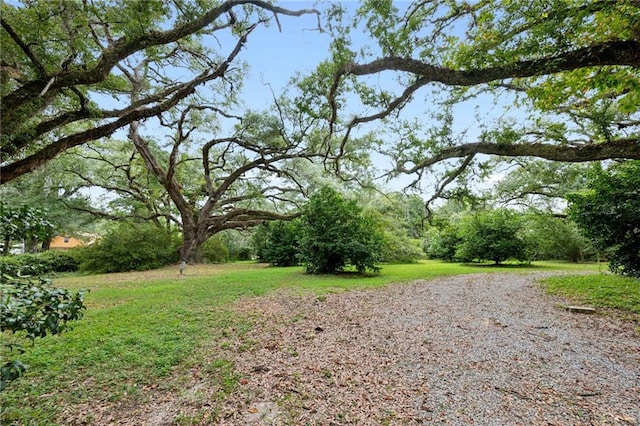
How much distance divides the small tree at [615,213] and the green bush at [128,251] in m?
16.4

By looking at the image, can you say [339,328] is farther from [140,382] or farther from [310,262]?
[310,262]

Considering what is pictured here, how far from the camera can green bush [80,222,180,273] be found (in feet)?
41.2

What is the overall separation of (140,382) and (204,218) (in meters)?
14.2

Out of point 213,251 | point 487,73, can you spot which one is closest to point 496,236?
point 487,73

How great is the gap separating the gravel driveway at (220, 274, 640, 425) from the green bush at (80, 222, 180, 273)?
1100cm

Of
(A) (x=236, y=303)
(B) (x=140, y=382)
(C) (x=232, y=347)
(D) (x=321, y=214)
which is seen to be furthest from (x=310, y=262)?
(B) (x=140, y=382)

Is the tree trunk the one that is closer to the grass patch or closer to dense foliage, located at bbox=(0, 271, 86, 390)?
dense foliage, located at bbox=(0, 271, 86, 390)

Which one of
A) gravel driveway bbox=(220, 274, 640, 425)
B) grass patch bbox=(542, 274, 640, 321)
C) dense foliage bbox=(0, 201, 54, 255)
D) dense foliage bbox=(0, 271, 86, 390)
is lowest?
gravel driveway bbox=(220, 274, 640, 425)

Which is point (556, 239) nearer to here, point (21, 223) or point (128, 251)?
point (21, 223)

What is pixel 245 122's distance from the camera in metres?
12.8

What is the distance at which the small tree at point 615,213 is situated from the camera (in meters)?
5.73

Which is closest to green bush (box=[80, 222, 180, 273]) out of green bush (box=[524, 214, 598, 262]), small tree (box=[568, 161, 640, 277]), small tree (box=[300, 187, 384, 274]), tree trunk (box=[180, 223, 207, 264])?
tree trunk (box=[180, 223, 207, 264])

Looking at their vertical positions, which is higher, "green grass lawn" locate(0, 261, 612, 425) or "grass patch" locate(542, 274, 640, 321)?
"grass patch" locate(542, 274, 640, 321)

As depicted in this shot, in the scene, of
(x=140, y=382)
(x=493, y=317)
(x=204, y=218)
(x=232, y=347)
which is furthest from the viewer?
(x=204, y=218)
